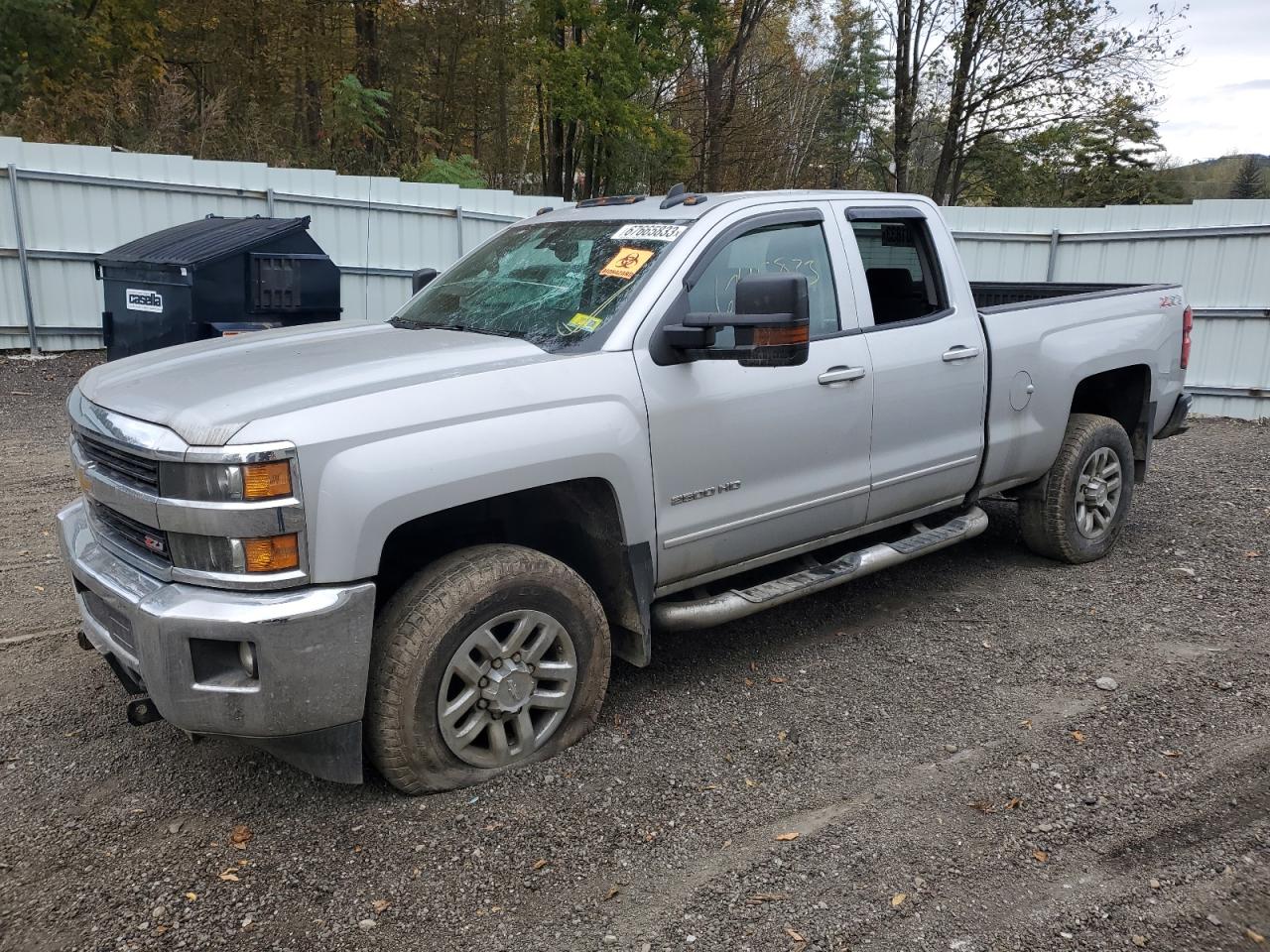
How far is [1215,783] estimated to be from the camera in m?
3.41

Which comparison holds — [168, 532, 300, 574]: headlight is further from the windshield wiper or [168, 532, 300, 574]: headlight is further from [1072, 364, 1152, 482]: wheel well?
[1072, 364, 1152, 482]: wheel well

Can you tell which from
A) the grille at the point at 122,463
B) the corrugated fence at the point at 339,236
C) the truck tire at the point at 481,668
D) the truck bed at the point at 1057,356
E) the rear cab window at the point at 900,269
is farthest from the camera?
the corrugated fence at the point at 339,236

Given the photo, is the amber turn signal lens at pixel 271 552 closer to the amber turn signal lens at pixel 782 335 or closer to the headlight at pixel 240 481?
the headlight at pixel 240 481

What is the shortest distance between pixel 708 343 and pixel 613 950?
77.9 inches

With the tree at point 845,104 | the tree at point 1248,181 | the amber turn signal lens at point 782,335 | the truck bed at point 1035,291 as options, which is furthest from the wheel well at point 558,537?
the tree at point 1248,181

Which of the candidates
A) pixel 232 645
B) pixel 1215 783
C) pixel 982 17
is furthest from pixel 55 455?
pixel 982 17

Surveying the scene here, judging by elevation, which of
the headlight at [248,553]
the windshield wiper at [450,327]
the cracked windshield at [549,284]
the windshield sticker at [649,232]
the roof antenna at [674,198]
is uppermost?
the roof antenna at [674,198]

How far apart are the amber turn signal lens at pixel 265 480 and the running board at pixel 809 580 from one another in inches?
62.8

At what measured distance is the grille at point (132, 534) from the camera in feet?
9.88

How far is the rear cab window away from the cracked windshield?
1.14 m

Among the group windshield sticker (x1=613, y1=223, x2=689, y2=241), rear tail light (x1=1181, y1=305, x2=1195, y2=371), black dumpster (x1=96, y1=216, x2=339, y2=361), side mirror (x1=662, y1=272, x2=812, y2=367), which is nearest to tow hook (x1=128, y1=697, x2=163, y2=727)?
side mirror (x1=662, y1=272, x2=812, y2=367)

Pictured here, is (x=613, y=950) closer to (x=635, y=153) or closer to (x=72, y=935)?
(x=72, y=935)

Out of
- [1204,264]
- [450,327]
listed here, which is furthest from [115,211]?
[1204,264]

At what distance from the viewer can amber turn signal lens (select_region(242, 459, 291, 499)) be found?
2.78 meters
